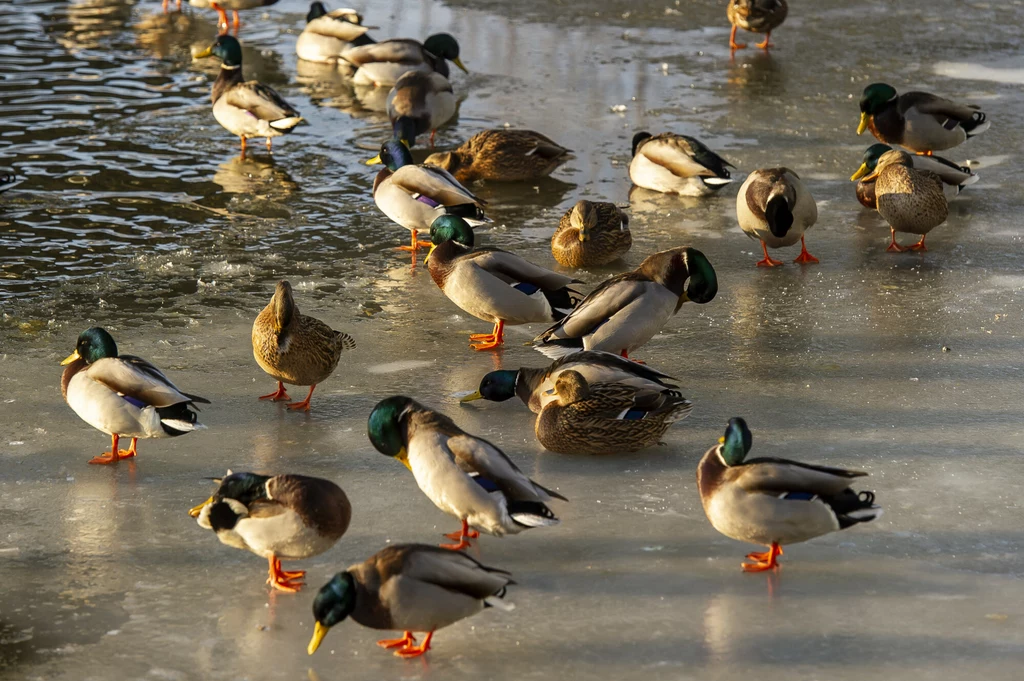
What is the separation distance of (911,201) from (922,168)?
0.64 m

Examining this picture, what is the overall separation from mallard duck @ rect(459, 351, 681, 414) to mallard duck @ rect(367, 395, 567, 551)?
88cm

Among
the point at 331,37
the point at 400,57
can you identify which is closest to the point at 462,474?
the point at 400,57

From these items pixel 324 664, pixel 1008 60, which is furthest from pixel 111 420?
pixel 1008 60

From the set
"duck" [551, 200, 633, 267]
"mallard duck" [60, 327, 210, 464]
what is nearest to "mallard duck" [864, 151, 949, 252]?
"duck" [551, 200, 633, 267]

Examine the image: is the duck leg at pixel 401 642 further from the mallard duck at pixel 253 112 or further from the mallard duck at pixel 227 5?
the mallard duck at pixel 227 5

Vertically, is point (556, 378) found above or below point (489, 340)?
above

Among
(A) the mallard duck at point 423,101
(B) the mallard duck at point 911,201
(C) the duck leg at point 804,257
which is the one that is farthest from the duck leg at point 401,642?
(A) the mallard duck at point 423,101

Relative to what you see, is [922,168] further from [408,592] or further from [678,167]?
[408,592]

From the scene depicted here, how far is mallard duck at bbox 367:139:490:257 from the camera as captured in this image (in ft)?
25.7

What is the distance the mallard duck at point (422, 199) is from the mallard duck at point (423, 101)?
1.98m

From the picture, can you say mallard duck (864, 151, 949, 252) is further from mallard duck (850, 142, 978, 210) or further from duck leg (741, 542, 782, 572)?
duck leg (741, 542, 782, 572)

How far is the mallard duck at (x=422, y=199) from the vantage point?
7.84 m

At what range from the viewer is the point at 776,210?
752cm

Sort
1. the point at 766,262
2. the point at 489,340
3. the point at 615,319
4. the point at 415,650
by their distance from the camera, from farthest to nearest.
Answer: the point at 766,262 < the point at 489,340 < the point at 615,319 < the point at 415,650
